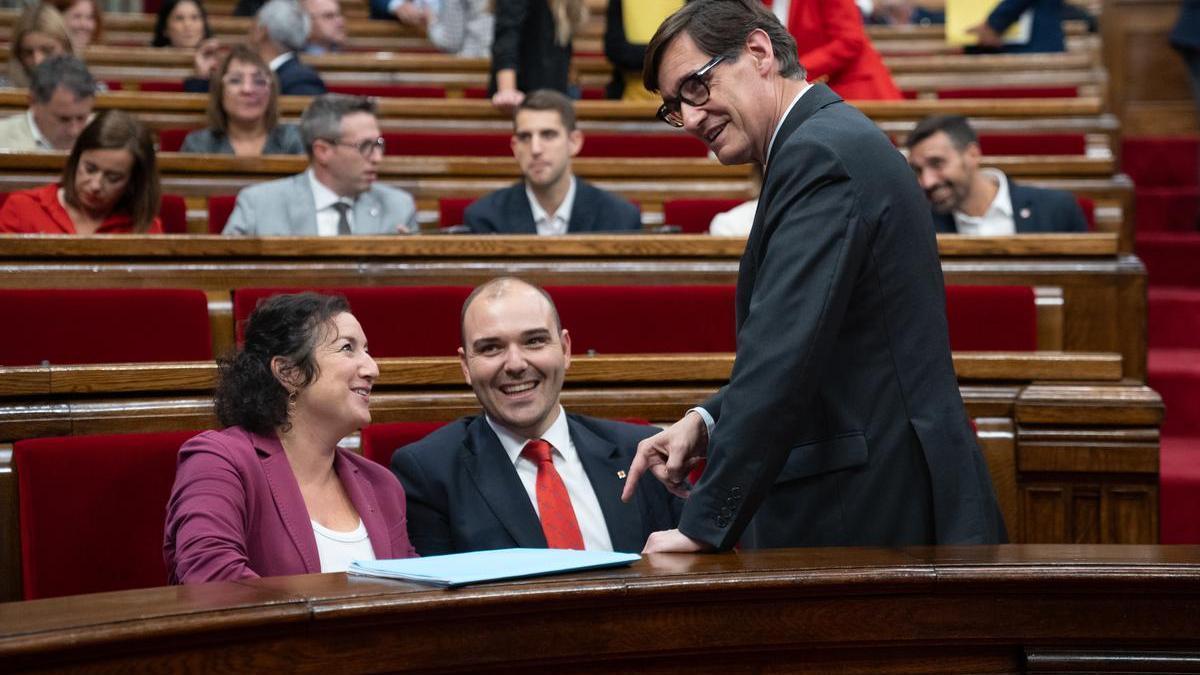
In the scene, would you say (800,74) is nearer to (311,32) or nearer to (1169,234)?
(1169,234)

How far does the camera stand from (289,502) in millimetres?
1585

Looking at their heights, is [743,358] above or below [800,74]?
A: below

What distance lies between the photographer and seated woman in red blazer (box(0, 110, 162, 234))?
111 inches

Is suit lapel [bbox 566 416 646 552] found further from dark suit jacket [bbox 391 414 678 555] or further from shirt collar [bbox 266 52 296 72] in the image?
shirt collar [bbox 266 52 296 72]

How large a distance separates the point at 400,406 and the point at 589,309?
0.48m

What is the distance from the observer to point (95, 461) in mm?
1629

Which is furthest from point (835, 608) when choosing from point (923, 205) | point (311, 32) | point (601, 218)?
point (311, 32)

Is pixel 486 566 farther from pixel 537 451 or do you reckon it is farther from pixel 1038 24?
pixel 1038 24

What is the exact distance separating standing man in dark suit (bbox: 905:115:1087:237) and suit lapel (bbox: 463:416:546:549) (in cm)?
164

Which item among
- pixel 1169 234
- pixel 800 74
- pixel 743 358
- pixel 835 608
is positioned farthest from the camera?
pixel 1169 234

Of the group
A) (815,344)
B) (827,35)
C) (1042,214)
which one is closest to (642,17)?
(827,35)

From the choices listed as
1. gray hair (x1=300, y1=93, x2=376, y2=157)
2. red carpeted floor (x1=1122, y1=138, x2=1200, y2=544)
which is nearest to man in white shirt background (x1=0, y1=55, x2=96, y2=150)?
gray hair (x1=300, y1=93, x2=376, y2=157)

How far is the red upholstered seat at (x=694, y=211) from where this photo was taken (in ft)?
11.1

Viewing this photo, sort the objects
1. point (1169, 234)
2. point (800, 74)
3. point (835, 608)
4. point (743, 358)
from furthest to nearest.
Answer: point (1169, 234), point (800, 74), point (743, 358), point (835, 608)
